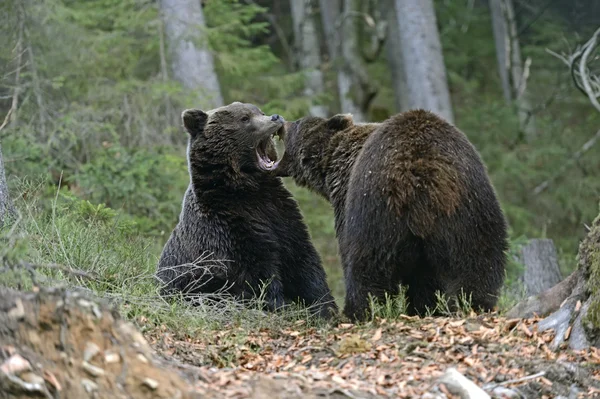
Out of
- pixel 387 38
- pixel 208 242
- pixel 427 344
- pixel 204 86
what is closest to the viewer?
pixel 427 344

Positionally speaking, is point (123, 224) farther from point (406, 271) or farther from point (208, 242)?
point (406, 271)

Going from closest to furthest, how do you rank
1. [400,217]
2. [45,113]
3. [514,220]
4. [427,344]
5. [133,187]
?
[427,344]
[400,217]
[133,187]
[45,113]
[514,220]

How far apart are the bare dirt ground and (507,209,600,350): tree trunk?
0.47 feet

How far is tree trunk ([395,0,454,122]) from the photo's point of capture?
765 inches

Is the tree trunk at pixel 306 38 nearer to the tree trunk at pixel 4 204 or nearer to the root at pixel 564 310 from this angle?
the tree trunk at pixel 4 204

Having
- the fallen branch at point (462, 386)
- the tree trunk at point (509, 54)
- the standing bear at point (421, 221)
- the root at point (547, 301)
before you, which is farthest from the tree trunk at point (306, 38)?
the fallen branch at point (462, 386)

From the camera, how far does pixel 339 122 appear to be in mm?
8789

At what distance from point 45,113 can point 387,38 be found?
1241cm

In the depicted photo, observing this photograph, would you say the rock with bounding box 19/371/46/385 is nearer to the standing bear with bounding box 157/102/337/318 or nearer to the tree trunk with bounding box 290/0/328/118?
the standing bear with bounding box 157/102/337/318

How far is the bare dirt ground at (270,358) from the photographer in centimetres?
491

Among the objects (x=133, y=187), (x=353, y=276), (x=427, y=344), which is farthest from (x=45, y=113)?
(x=427, y=344)

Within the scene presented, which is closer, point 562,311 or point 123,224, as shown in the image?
point 562,311

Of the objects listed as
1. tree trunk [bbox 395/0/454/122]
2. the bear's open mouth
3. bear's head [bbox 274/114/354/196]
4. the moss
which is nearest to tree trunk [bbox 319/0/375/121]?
tree trunk [bbox 395/0/454/122]

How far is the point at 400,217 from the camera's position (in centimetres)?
725
